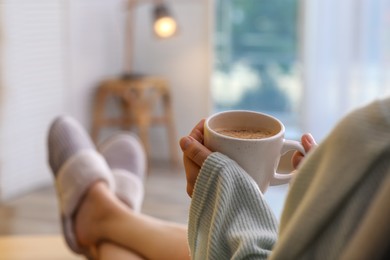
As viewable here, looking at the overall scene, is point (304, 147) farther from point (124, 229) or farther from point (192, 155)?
point (124, 229)

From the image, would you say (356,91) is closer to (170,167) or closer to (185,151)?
(170,167)

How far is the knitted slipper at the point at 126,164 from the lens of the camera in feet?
5.64

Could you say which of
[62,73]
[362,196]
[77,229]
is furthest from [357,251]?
[62,73]

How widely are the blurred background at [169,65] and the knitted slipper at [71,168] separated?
684 mm

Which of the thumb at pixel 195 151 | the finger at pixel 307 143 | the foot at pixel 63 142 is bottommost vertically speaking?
the foot at pixel 63 142

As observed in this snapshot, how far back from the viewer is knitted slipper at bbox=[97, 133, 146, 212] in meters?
1.72

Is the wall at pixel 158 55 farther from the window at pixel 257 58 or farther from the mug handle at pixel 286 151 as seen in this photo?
the mug handle at pixel 286 151

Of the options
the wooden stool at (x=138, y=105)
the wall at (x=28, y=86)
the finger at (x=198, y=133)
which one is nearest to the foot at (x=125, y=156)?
the wall at (x=28, y=86)

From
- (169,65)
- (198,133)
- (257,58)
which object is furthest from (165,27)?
(198,133)

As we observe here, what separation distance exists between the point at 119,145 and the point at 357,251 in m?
1.48

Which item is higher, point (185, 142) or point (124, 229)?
point (185, 142)

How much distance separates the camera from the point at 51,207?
2.67 metres

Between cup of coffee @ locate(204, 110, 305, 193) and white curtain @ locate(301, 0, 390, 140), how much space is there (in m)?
2.38

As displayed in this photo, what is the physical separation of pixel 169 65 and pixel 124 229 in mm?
2140
